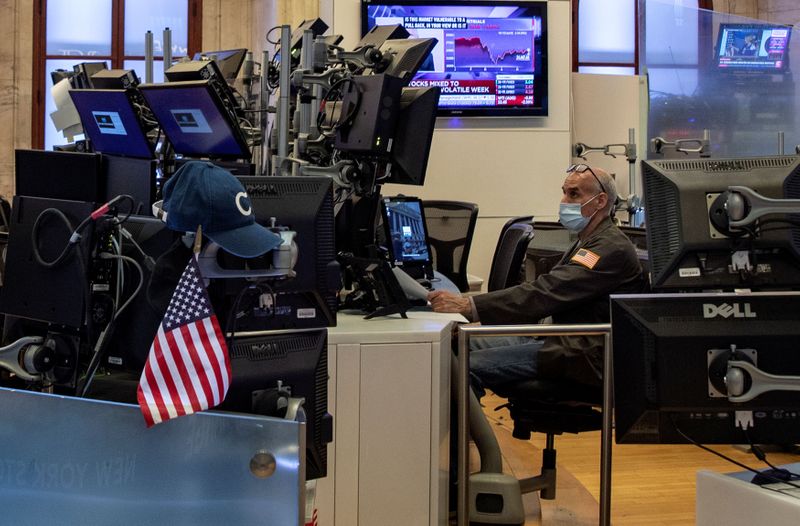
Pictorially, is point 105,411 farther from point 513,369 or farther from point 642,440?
point 513,369

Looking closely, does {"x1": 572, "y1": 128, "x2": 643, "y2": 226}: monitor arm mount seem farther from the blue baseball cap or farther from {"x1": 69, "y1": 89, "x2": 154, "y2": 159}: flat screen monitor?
the blue baseball cap

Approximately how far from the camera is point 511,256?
5266 millimetres

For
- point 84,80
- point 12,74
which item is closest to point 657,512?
point 84,80

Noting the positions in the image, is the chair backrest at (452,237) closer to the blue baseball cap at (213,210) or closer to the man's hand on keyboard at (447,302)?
the man's hand on keyboard at (447,302)

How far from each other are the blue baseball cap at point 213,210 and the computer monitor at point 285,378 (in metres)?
0.31

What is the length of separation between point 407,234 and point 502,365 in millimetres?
1230

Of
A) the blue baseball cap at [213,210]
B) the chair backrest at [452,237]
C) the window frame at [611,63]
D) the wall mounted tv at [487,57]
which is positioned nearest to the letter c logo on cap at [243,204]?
the blue baseball cap at [213,210]

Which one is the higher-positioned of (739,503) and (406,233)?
(406,233)

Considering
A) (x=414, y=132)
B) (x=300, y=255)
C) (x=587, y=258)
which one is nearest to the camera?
(x=300, y=255)

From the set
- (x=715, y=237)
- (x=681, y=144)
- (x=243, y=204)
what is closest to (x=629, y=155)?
(x=681, y=144)

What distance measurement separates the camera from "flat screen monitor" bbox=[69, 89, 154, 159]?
14.1 feet

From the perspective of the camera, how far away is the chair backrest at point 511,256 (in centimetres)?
519

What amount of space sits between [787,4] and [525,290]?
9.13 metres

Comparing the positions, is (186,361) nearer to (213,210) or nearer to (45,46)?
(213,210)
